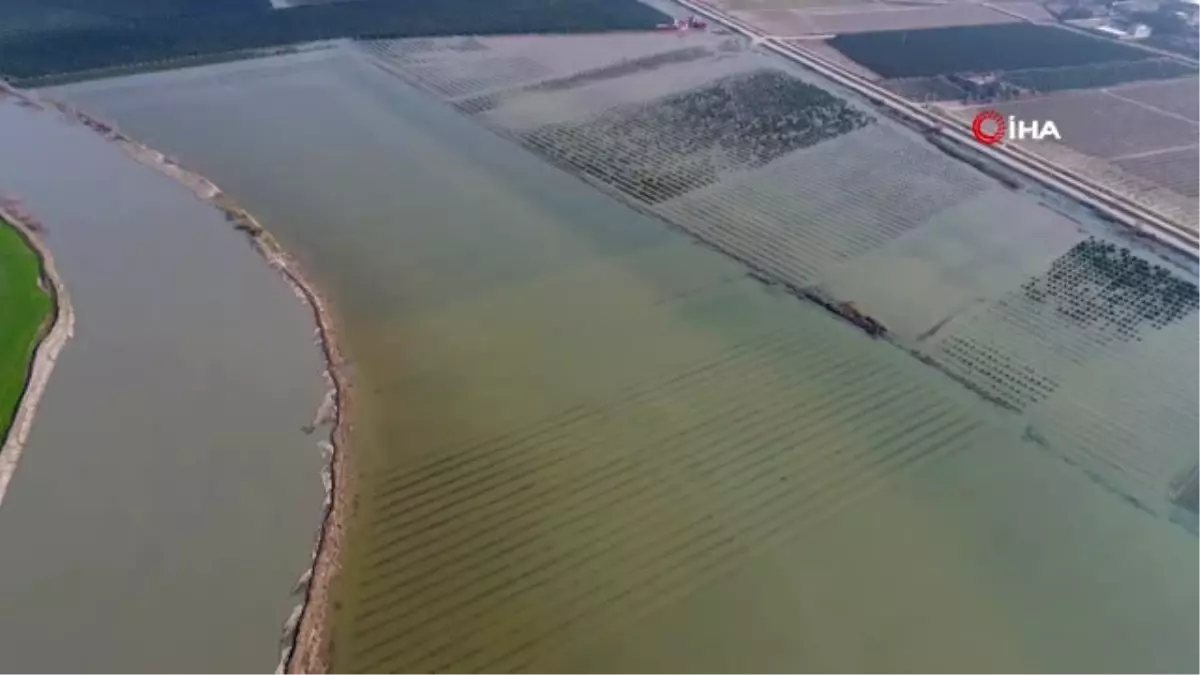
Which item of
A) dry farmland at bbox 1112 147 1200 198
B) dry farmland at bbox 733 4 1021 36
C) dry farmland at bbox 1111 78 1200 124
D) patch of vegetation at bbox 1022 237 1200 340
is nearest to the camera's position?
patch of vegetation at bbox 1022 237 1200 340

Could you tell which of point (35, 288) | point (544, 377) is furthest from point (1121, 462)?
point (35, 288)

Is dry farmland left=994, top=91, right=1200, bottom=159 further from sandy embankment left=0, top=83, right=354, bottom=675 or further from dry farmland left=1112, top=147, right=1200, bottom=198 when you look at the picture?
sandy embankment left=0, top=83, right=354, bottom=675

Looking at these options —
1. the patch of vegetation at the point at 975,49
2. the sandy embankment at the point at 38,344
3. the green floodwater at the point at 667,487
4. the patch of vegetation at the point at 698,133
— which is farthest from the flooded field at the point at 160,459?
the patch of vegetation at the point at 975,49

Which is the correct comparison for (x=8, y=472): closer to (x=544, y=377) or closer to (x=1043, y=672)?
(x=544, y=377)

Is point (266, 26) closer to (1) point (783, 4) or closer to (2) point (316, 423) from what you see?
(1) point (783, 4)

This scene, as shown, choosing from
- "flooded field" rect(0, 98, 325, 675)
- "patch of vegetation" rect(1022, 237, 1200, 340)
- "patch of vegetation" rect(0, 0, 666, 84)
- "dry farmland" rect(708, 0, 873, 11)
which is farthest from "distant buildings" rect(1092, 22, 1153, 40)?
"flooded field" rect(0, 98, 325, 675)

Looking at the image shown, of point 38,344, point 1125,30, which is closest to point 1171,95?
point 1125,30
